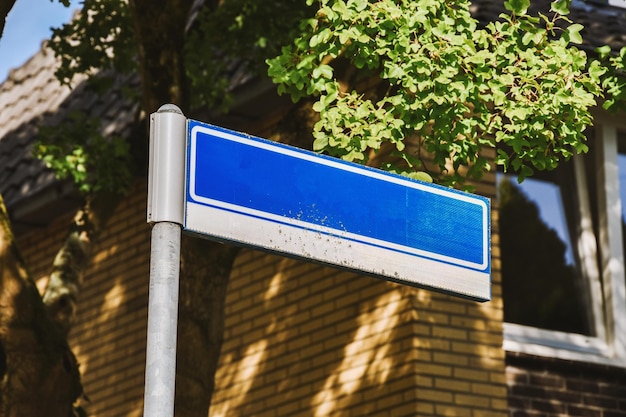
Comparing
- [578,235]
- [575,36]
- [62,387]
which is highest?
[578,235]

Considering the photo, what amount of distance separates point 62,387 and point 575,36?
3381 mm

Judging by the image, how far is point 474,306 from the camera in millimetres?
10820

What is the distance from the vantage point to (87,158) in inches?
432

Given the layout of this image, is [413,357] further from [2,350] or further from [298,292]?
[2,350]

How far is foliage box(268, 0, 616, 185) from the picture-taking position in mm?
6785

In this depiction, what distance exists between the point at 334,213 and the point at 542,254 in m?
7.51

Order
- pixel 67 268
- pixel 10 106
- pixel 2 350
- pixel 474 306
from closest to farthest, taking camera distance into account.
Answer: pixel 2 350 → pixel 67 268 → pixel 474 306 → pixel 10 106

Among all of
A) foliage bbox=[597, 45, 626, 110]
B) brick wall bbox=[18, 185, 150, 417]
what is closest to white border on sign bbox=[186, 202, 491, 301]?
foliage bbox=[597, 45, 626, 110]

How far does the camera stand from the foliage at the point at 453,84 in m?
6.79

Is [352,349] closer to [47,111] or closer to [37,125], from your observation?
[37,125]

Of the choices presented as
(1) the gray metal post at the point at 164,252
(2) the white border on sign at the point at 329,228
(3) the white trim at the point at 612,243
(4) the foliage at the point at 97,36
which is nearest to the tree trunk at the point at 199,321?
(4) the foliage at the point at 97,36

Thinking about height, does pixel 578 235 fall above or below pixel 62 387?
above

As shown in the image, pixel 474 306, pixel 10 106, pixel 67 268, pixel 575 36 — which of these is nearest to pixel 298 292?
pixel 474 306

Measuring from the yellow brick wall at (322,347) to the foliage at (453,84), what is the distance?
11.7 feet
